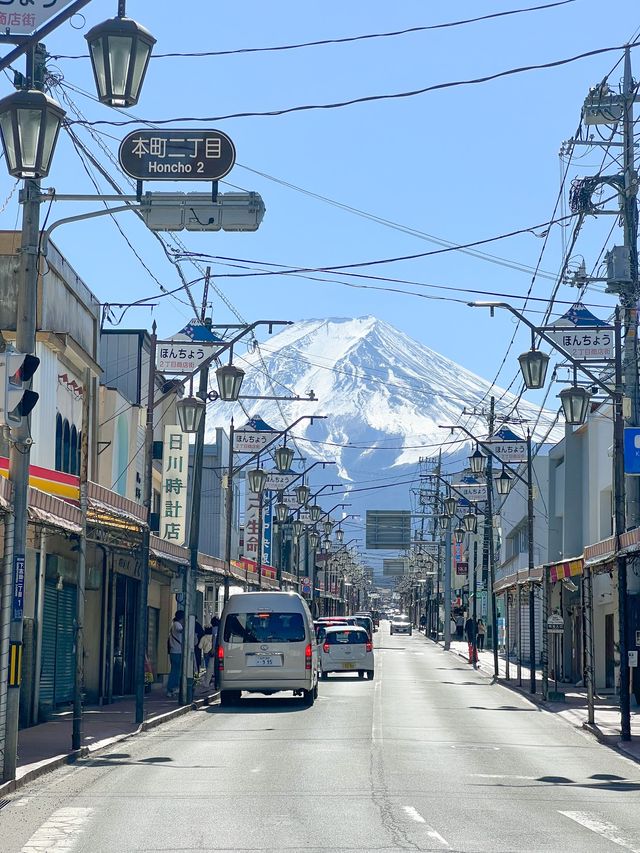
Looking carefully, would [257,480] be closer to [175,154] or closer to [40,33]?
[175,154]

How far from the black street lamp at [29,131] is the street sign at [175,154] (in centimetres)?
74

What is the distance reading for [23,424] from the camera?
570 inches

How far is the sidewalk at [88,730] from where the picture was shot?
54.4 feet

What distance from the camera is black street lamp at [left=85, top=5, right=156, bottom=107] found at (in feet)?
37.2

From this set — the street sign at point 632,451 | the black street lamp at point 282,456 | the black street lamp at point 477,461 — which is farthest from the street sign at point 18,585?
the black street lamp at point 477,461

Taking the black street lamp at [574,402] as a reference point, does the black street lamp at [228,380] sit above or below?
above

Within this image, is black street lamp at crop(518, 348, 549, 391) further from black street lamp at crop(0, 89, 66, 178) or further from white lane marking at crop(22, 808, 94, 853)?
white lane marking at crop(22, 808, 94, 853)

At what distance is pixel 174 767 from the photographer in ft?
53.4

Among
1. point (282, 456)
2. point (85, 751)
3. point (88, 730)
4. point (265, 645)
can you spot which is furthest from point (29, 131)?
point (282, 456)

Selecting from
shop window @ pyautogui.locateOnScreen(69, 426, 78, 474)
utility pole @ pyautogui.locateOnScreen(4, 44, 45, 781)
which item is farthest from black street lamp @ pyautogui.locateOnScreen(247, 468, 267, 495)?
utility pole @ pyautogui.locateOnScreen(4, 44, 45, 781)

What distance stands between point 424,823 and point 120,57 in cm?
714

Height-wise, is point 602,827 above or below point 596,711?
above

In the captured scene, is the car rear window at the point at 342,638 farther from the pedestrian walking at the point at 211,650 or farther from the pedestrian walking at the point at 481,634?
the pedestrian walking at the point at 481,634

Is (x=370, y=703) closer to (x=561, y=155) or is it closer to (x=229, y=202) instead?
(x=561, y=155)
